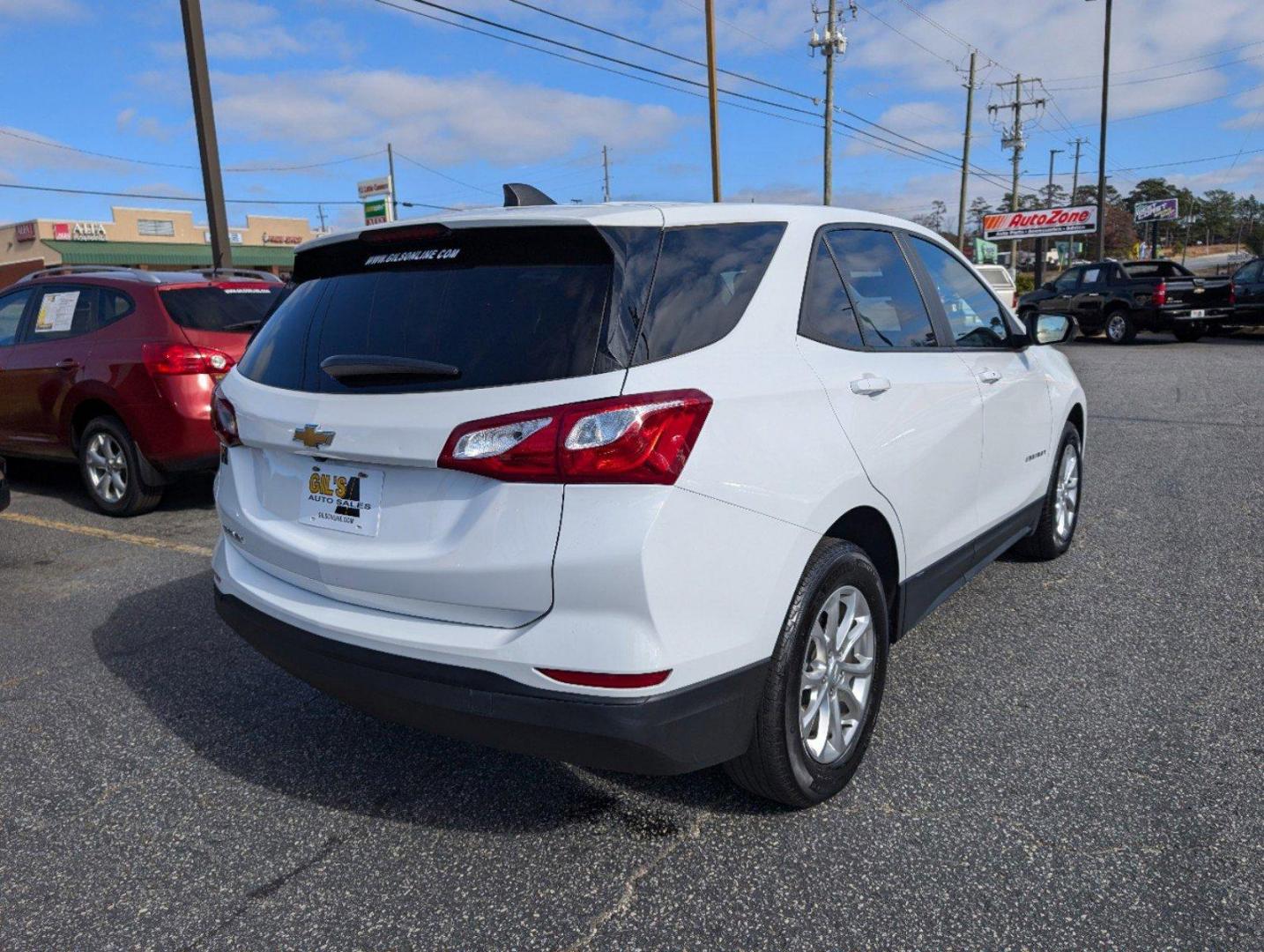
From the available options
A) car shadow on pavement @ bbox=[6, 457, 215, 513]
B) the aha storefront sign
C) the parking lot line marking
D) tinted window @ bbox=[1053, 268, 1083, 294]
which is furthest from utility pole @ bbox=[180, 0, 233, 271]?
the aha storefront sign

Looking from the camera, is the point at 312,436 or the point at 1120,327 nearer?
the point at 312,436

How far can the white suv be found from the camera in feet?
7.42

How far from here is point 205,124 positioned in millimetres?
12961

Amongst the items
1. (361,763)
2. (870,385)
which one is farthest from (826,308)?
(361,763)

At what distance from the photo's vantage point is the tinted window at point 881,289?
324 centimetres

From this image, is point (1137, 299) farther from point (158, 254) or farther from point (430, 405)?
point (158, 254)

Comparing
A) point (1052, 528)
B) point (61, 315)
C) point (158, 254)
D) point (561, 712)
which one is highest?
point (158, 254)

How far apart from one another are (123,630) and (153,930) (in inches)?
97.9

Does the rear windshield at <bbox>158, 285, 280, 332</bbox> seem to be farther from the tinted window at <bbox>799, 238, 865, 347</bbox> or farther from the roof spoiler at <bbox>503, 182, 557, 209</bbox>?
the tinted window at <bbox>799, 238, 865, 347</bbox>

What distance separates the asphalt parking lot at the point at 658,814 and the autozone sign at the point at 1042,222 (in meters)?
40.0

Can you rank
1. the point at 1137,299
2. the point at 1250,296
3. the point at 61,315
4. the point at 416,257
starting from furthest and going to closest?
1. the point at 1137,299
2. the point at 1250,296
3. the point at 61,315
4. the point at 416,257

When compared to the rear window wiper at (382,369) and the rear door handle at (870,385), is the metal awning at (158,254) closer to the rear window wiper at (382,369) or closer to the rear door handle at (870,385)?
the rear window wiper at (382,369)

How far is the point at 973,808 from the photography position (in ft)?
9.27

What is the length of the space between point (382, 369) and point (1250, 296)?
21.7 metres
